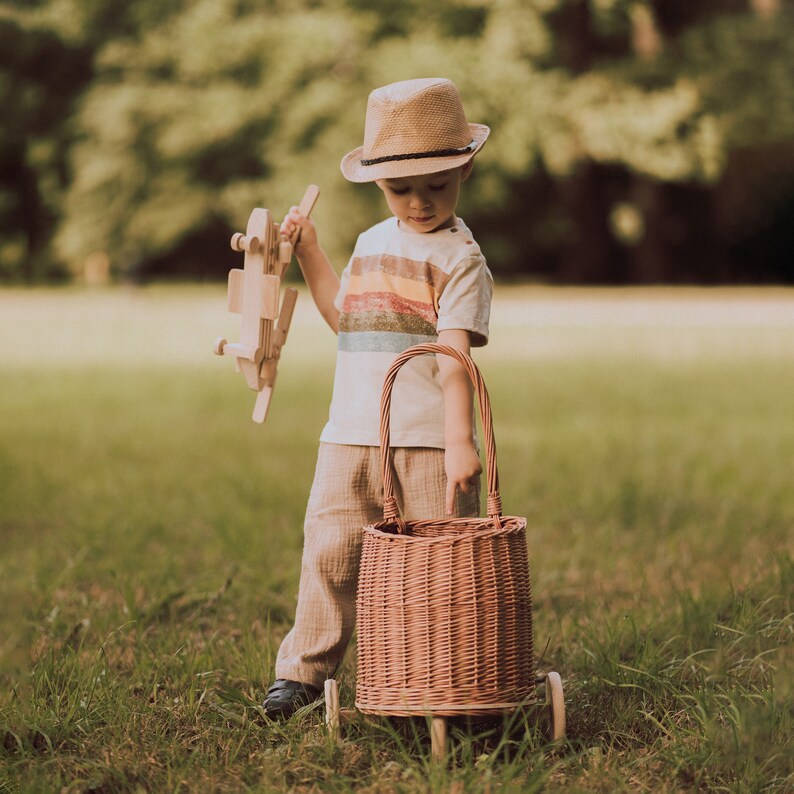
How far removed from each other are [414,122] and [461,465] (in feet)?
2.65

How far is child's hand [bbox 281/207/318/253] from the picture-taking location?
10.8ft

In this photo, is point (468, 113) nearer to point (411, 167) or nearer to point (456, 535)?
point (411, 167)

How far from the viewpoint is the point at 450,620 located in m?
2.78

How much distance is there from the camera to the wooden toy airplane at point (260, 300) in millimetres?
3154

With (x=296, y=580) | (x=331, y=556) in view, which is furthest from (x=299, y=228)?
(x=296, y=580)

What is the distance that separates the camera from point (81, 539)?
16.3 feet

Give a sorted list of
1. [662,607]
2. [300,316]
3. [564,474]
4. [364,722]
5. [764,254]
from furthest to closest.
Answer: [764,254]
[300,316]
[564,474]
[662,607]
[364,722]

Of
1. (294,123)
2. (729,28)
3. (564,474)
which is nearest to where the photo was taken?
(564,474)

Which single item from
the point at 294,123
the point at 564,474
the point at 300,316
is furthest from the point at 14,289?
the point at 564,474

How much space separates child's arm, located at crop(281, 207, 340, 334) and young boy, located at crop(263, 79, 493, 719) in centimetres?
4

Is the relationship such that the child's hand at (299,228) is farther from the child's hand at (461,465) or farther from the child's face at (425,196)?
the child's hand at (461,465)

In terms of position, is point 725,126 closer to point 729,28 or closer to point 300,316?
point 729,28

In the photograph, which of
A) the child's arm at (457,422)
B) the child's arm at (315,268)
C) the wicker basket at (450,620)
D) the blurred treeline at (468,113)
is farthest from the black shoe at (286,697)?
the blurred treeline at (468,113)

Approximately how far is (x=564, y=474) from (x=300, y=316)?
43.8ft
